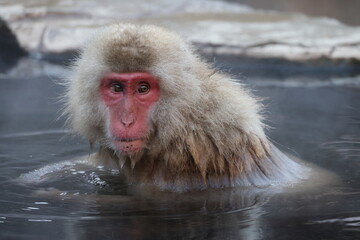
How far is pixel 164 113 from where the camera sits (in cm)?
427

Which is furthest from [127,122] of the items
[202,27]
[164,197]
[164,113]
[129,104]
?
[202,27]

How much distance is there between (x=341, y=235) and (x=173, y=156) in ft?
3.87

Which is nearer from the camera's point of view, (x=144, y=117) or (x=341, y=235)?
(x=341, y=235)

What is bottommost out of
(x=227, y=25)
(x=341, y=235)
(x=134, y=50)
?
(x=341, y=235)

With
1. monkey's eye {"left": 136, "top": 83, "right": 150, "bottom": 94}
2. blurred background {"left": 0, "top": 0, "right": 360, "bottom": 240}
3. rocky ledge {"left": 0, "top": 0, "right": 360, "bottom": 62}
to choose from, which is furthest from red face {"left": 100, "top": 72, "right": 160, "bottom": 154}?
rocky ledge {"left": 0, "top": 0, "right": 360, "bottom": 62}

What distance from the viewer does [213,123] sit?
14.1 ft

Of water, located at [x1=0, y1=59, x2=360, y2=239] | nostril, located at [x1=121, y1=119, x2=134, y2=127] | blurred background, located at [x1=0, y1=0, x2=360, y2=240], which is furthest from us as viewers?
nostril, located at [x1=121, y1=119, x2=134, y2=127]

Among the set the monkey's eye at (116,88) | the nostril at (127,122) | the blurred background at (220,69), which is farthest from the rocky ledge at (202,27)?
the nostril at (127,122)

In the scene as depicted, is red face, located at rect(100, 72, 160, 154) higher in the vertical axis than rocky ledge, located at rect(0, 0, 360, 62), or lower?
lower

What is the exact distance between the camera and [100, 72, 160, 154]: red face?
418cm

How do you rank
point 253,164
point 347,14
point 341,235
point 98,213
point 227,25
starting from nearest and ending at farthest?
point 341,235 → point 98,213 → point 253,164 → point 227,25 → point 347,14

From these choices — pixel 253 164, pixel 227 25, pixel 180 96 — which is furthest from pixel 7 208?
pixel 227 25

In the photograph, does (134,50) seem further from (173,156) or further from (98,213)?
(98,213)

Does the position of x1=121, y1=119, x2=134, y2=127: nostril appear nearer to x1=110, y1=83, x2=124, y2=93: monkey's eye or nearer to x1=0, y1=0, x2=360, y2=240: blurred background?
x1=110, y1=83, x2=124, y2=93: monkey's eye
